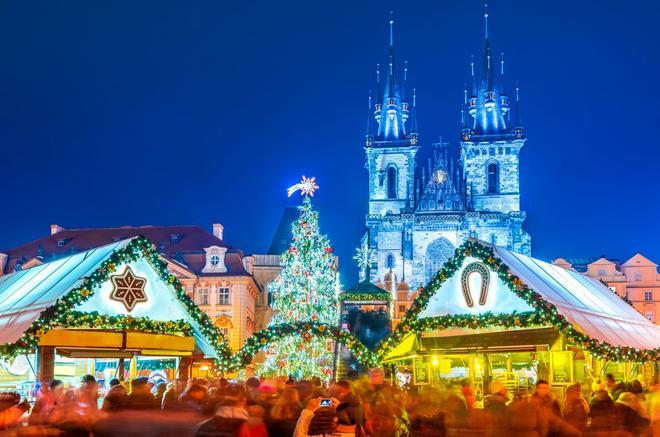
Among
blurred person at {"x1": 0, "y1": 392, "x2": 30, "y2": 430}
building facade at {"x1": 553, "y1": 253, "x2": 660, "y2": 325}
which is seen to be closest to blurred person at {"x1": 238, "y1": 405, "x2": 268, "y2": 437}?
blurred person at {"x1": 0, "y1": 392, "x2": 30, "y2": 430}

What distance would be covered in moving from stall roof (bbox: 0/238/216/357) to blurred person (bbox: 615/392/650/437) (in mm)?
9380

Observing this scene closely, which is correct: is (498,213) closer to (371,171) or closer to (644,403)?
(371,171)

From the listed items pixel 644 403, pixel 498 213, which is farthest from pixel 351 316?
pixel 498 213

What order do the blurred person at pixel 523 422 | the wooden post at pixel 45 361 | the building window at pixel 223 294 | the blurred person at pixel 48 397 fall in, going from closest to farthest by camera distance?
the blurred person at pixel 523 422 < the blurred person at pixel 48 397 < the wooden post at pixel 45 361 < the building window at pixel 223 294

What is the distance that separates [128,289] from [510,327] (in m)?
7.22

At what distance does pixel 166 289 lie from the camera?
53.8 feet

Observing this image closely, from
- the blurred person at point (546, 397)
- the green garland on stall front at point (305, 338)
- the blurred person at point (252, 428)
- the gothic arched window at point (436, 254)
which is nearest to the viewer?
the blurred person at point (252, 428)

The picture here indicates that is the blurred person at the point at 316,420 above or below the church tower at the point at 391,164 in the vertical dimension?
below

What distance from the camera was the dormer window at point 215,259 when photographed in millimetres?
53531

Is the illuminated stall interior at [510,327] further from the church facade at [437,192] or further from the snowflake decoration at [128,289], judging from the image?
the church facade at [437,192]

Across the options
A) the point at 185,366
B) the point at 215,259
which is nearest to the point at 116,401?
the point at 185,366

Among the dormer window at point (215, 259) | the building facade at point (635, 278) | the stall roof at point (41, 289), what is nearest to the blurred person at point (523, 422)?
the stall roof at point (41, 289)

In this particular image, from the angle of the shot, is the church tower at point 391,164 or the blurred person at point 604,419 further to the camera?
the church tower at point 391,164

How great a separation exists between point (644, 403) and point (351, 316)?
25.5m
